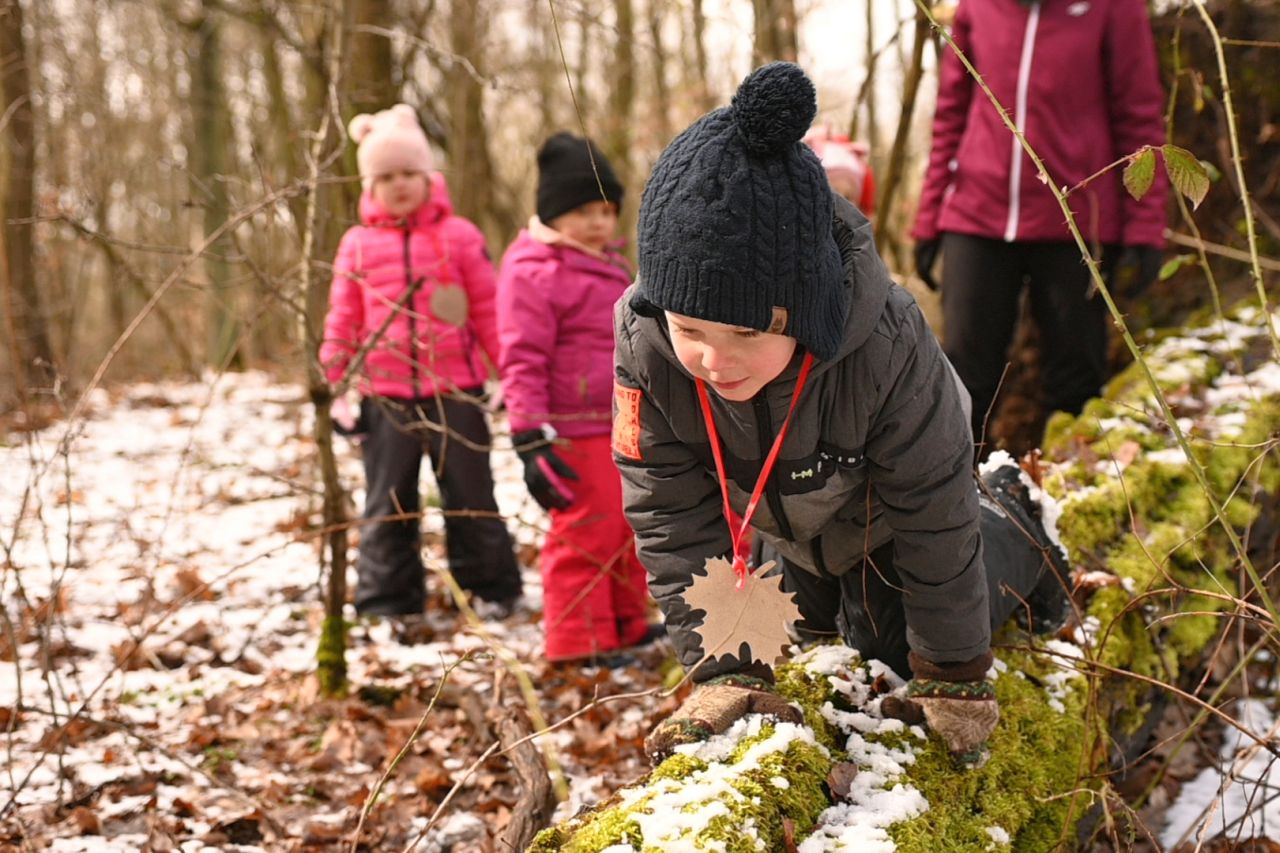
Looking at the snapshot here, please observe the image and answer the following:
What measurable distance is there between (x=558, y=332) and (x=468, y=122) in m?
7.07

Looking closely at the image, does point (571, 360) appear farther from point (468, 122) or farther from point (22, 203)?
point (22, 203)

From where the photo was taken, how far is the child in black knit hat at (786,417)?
173 cm

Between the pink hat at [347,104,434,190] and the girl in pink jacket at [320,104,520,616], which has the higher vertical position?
the pink hat at [347,104,434,190]

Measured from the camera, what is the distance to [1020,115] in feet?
12.6

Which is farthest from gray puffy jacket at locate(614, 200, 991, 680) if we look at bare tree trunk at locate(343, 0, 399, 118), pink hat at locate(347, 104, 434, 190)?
bare tree trunk at locate(343, 0, 399, 118)

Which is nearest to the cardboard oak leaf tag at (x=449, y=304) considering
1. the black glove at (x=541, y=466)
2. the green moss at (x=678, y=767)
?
the black glove at (x=541, y=466)

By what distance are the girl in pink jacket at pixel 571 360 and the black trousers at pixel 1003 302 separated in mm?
1380

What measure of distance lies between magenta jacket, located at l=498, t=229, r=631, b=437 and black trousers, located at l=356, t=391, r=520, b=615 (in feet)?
2.00

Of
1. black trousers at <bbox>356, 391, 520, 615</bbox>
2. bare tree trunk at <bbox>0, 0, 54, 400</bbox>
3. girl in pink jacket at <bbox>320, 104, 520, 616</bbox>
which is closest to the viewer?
girl in pink jacket at <bbox>320, 104, 520, 616</bbox>

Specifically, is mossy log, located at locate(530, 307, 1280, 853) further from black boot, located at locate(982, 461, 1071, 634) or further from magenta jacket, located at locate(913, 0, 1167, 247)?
magenta jacket, located at locate(913, 0, 1167, 247)

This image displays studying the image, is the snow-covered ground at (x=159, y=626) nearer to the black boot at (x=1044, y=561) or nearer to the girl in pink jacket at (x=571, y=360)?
the girl in pink jacket at (x=571, y=360)

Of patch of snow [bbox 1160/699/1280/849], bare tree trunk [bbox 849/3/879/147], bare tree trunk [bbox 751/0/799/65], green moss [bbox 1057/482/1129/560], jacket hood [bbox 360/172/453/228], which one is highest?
bare tree trunk [bbox 751/0/799/65]

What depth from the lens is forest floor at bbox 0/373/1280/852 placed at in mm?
2678

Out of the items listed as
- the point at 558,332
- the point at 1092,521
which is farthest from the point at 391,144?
the point at 1092,521
